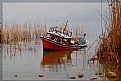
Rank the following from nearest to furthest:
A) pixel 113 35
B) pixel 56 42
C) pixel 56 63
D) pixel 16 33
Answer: pixel 113 35 < pixel 56 63 < pixel 56 42 < pixel 16 33

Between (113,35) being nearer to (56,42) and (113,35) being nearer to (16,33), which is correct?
(56,42)

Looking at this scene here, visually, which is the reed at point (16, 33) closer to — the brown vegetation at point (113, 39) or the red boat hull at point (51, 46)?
the red boat hull at point (51, 46)

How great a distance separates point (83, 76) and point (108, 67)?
139 centimetres

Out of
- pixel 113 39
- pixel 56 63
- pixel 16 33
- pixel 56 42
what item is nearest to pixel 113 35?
pixel 113 39

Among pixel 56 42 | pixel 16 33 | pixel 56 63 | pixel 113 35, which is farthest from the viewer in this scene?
pixel 16 33

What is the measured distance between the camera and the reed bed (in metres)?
7.85

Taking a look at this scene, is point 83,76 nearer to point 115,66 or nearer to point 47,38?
point 115,66

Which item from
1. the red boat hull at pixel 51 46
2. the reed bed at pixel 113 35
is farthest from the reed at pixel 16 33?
the reed bed at pixel 113 35

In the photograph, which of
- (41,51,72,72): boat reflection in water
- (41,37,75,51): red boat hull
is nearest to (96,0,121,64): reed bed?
(41,51,72,72): boat reflection in water

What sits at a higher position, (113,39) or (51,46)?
(113,39)

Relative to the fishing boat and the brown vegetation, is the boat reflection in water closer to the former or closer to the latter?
the brown vegetation

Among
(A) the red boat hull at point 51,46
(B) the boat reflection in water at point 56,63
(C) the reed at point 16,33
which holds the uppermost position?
→ (C) the reed at point 16,33

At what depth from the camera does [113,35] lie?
8062 mm

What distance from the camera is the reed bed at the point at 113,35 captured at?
785 cm
